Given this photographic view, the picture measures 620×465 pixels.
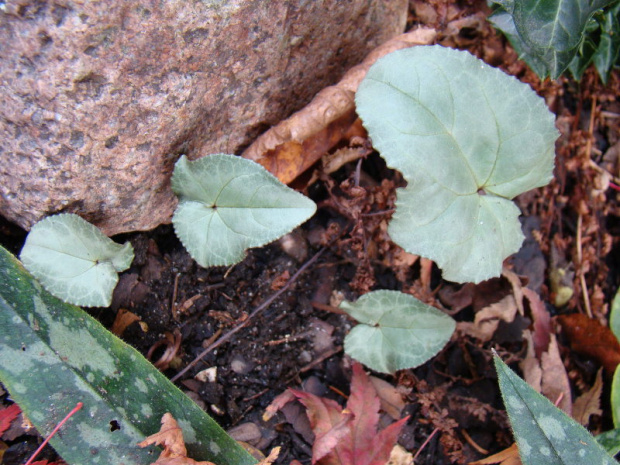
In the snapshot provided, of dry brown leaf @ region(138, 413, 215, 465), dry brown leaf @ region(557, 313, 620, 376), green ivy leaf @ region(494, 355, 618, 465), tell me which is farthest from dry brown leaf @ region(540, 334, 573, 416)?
dry brown leaf @ region(138, 413, 215, 465)

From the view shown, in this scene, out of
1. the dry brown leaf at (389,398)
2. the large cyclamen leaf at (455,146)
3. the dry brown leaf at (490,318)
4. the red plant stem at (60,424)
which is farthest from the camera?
the dry brown leaf at (490,318)

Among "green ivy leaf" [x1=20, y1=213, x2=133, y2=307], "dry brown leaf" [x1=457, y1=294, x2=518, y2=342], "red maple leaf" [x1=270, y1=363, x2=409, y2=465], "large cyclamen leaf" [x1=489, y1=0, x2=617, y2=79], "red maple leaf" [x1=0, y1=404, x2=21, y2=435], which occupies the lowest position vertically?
"red maple leaf" [x1=270, y1=363, x2=409, y2=465]

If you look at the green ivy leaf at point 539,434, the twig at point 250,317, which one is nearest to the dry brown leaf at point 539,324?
the green ivy leaf at point 539,434

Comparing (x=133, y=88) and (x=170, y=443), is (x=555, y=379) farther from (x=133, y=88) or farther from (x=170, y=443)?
(x=133, y=88)

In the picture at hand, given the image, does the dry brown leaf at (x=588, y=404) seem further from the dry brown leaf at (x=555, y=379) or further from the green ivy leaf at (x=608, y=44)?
the green ivy leaf at (x=608, y=44)

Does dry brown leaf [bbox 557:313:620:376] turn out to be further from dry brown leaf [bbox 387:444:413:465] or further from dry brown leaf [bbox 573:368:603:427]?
dry brown leaf [bbox 387:444:413:465]

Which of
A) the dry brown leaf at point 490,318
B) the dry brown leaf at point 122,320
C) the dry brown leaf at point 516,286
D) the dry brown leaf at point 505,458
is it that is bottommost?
the dry brown leaf at point 505,458

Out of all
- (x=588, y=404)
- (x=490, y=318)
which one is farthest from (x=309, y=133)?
(x=588, y=404)
